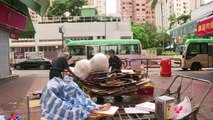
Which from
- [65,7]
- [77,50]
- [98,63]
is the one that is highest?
[65,7]

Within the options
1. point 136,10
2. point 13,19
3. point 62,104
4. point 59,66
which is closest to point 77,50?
point 13,19

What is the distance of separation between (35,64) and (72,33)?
14.9 metres

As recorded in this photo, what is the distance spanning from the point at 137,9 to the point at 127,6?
3.99m

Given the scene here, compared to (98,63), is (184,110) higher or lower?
lower

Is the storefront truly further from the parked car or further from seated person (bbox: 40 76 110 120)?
the parked car

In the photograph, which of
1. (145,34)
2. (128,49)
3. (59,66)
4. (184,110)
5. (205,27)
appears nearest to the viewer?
(184,110)

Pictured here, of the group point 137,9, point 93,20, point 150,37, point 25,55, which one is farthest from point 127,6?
point 25,55

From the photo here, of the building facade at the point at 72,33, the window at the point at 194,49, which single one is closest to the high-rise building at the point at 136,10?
the building facade at the point at 72,33

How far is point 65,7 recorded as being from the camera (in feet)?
195

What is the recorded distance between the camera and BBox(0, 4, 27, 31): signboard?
15075 millimetres

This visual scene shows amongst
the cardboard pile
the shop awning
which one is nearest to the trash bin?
the shop awning

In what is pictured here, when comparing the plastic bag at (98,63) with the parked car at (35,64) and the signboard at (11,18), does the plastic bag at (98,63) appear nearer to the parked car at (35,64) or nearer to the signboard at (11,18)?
the signboard at (11,18)

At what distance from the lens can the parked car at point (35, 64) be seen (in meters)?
34.1

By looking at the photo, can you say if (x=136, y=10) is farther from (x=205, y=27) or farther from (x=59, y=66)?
(x=59, y=66)
